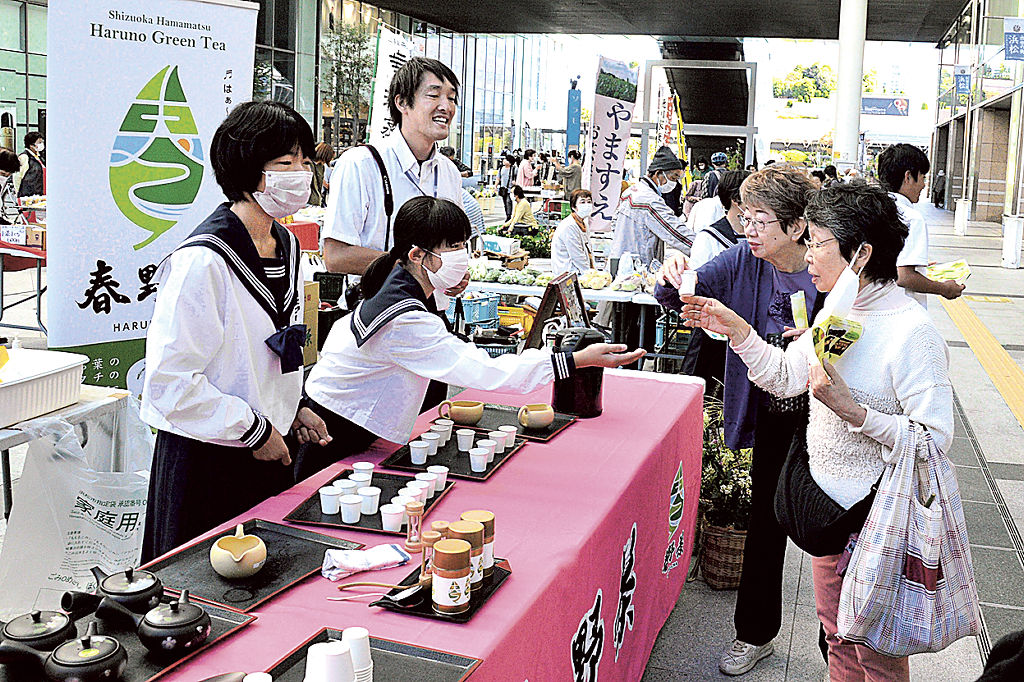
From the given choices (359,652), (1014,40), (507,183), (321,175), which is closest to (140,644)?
(359,652)

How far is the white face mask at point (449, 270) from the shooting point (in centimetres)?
243

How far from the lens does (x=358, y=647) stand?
1.31 metres

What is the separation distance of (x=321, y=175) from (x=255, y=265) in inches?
433

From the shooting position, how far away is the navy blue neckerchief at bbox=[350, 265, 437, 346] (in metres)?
2.35

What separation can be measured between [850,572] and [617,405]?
115cm

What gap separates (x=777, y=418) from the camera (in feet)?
9.32

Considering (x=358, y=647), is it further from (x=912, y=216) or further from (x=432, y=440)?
(x=912, y=216)

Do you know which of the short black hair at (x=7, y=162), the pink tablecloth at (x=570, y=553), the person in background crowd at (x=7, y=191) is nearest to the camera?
the pink tablecloth at (x=570, y=553)

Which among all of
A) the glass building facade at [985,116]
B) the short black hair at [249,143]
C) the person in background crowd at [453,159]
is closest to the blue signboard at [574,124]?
the person in background crowd at [453,159]

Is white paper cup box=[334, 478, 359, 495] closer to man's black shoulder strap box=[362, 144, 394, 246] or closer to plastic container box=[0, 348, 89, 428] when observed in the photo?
plastic container box=[0, 348, 89, 428]

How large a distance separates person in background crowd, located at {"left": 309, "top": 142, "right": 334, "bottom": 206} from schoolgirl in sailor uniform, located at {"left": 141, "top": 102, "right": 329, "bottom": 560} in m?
7.37

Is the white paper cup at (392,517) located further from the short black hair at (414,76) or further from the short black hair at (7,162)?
the short black hair at (7,162)

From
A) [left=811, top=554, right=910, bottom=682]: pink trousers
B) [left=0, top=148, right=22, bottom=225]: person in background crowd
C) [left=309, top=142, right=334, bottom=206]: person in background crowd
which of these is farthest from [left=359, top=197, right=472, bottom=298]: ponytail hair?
[left=309, top=142, right=334, bottom=206]: person in background crowd

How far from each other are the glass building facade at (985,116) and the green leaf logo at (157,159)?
18550 mm
